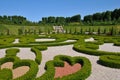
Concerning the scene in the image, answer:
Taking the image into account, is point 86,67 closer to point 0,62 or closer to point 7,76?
point 7,76

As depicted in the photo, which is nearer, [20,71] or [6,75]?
[6,75]

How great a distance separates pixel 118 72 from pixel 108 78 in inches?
54.2

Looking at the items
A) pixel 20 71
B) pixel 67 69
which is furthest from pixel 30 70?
pixel 67 69

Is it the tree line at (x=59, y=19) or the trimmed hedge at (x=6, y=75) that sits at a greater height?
the tree line at (x=59, y=19)

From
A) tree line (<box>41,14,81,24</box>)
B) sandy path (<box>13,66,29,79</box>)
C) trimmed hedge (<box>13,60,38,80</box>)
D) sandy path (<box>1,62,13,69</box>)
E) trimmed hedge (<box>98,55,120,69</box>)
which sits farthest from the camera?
tree line (<box>41,14,81,24</box>)

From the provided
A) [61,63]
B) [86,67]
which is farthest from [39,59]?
[86,67]

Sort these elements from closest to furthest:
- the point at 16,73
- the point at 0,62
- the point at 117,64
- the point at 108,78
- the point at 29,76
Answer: the point at 29,76 → the point at 108,78 → the point at 16,73 → the point at 117,64 → the point at 0,62

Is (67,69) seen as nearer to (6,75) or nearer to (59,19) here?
(6,75)

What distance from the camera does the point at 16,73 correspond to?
10.4 m

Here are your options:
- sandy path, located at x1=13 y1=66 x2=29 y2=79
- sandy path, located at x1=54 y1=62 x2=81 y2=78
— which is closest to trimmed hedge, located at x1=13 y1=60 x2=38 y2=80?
sandy path, located at x1=13 y1=66 x2=29 y2=79

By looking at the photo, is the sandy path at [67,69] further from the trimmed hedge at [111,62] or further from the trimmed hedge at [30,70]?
the trimmed hedge at [111,62]

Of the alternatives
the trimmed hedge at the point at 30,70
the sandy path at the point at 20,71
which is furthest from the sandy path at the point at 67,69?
the sandy path at the point at 20,71

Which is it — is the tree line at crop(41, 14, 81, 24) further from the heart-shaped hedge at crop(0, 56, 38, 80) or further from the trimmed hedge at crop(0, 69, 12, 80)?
the trimmed hedge at crop(0, 69, 12, 80)

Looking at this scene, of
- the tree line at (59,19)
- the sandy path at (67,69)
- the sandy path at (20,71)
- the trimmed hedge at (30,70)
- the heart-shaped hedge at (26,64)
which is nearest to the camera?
the trimmed hedge at (30,70)
